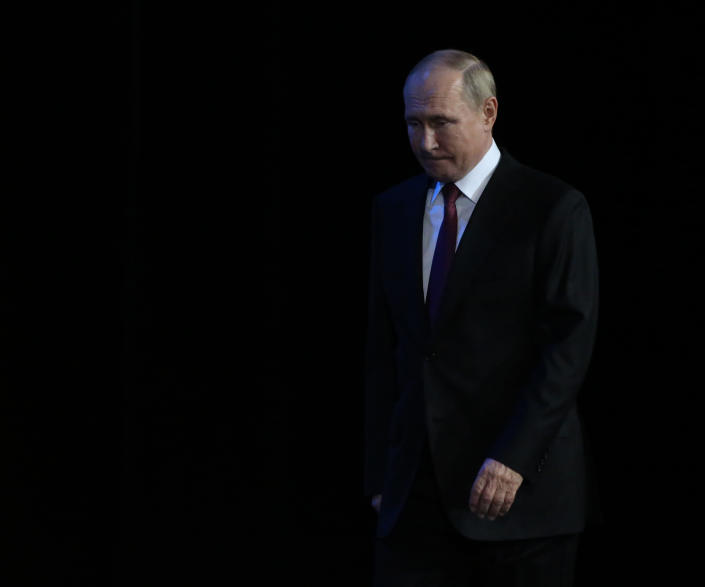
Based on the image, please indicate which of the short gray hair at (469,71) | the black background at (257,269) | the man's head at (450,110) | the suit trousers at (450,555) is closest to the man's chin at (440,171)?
the man's head at (450,110)

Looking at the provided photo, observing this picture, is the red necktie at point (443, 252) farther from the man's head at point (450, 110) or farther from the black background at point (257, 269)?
the black background at point (257, 269)

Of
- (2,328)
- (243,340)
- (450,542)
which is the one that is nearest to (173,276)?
(243,340)

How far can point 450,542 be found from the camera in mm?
1873

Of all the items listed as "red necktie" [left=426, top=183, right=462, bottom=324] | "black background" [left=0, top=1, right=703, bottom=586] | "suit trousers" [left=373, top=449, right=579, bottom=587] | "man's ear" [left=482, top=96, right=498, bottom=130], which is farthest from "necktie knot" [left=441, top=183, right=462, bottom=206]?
"black background" [left=0, top=1, right=703, bottom=586]

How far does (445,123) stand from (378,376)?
0.49m

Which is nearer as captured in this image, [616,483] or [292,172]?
[616,483]

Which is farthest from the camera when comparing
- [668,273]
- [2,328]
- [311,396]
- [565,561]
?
[311,396]

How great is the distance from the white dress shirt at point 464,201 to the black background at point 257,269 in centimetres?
67

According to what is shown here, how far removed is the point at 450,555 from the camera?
1.88 m

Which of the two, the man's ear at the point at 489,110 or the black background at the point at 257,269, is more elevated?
the man's ear at the point at 489,110

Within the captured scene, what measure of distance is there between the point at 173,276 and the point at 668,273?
45.5 inches

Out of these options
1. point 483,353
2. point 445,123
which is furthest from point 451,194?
point 483,353

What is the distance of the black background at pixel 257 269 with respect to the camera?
2.41 metres

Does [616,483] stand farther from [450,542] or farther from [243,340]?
[243,340]
